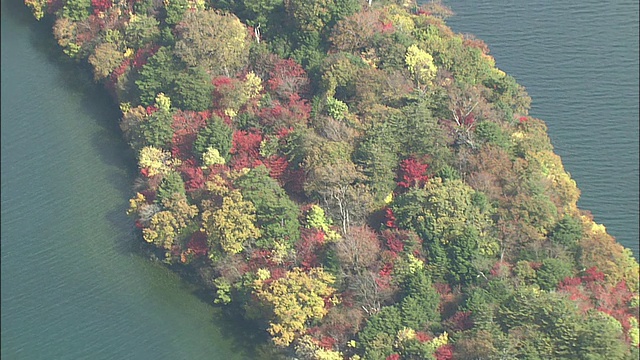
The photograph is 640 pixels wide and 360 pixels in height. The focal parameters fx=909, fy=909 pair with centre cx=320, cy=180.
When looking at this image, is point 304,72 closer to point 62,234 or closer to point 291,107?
point 291,107

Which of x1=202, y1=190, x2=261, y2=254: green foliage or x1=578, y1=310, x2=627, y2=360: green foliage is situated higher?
x1=578, y1=310, x2=627, y2=360: green foliage

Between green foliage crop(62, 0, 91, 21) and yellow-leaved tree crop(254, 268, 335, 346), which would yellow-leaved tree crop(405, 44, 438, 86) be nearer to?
yellow-leaved tree crop(254, 268, 335, 346)

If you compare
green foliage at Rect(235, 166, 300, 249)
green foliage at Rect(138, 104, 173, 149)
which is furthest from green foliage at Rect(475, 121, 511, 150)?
green foliage at Rect(138, 104, 173, 149)

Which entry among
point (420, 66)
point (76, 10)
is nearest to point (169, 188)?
point (420, 66)

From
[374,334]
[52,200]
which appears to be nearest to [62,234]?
[52,200]

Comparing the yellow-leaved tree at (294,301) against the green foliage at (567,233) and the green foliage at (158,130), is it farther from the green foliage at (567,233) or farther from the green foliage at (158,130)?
Answer: the green foliage at (158,130)
